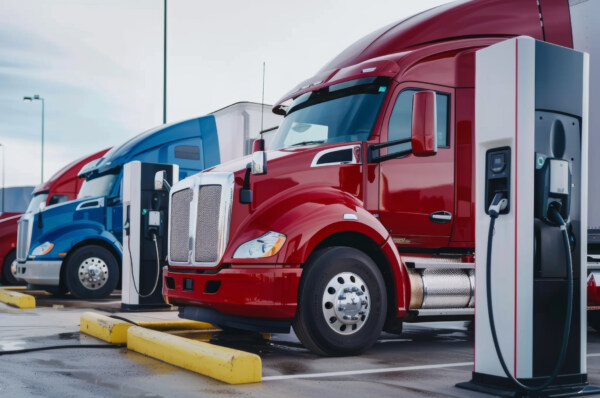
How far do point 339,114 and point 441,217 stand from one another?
1404 millimetres

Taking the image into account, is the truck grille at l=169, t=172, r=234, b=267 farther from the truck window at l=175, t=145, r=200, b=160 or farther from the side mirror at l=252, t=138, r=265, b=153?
the truck window at l=175, t=145, r=200, b=160

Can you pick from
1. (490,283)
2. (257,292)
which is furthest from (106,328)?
(490,283)

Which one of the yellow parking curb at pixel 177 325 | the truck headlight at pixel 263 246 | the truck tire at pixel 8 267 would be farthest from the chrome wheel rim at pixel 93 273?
the truck headlight at pixel 263 246

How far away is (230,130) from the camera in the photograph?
45.2ft

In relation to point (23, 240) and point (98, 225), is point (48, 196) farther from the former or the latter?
point (98, 225)

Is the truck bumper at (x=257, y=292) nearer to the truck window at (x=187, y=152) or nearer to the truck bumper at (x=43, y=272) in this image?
the truck window at (x=187, y=152)

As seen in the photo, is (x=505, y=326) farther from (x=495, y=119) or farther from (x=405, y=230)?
(x=405, y=230)

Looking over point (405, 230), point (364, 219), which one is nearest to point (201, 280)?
point (364, 219)

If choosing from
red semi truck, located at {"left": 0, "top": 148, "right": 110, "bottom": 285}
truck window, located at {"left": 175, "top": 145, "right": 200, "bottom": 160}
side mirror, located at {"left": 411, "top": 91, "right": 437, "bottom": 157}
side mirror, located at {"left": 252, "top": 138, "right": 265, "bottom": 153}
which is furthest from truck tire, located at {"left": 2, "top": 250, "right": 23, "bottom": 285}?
side mirror, located at {"left": 411, "top": 91, "right": 437, "bottom": 157}

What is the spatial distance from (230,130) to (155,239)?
3.56m

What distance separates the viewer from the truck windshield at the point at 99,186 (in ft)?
44.6

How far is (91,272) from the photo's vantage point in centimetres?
1327

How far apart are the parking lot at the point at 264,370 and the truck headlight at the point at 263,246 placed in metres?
0.90

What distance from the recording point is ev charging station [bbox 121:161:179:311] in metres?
10.7
